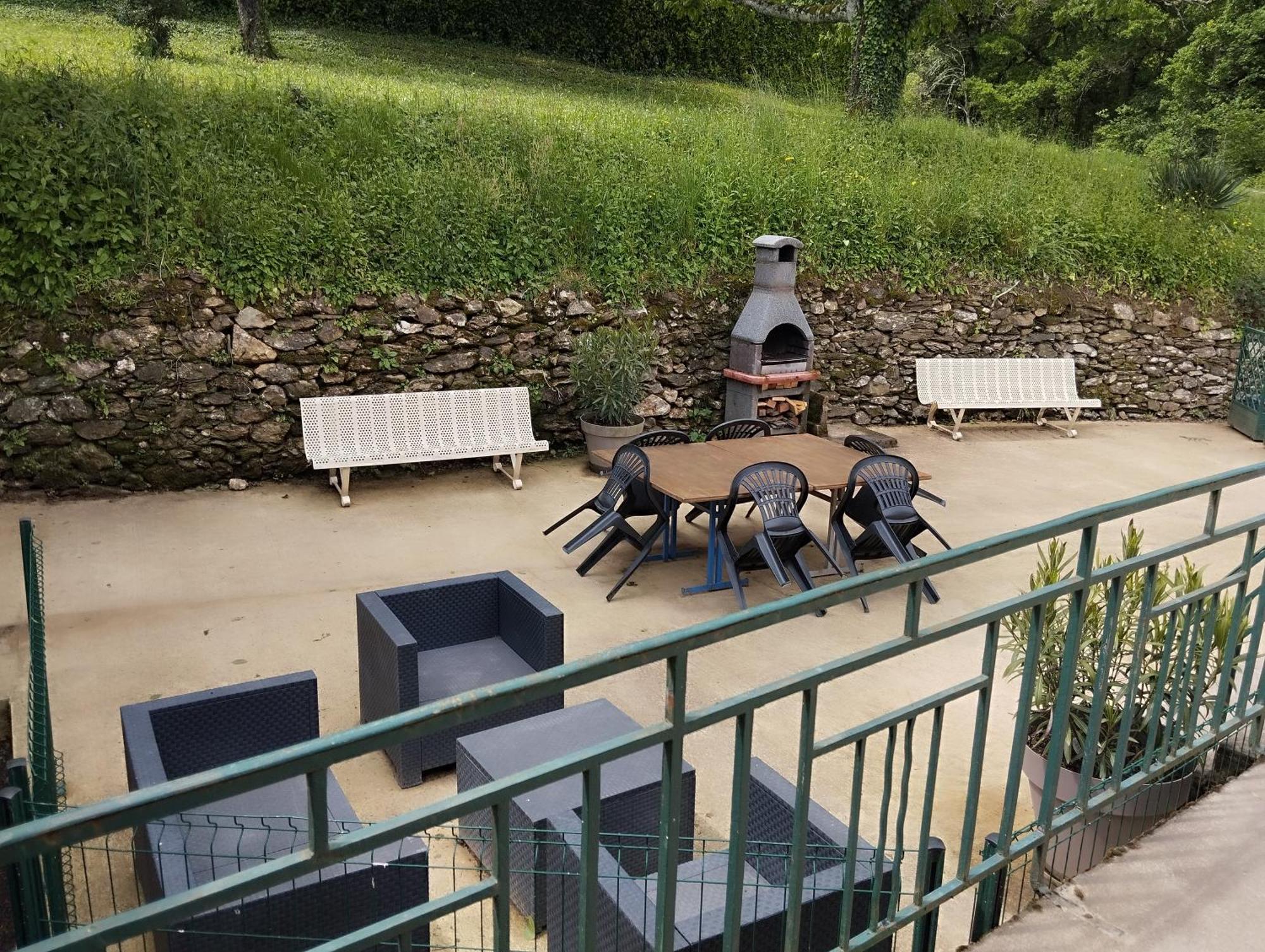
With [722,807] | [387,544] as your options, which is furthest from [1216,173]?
[722,807]

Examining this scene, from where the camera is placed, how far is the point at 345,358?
895cm

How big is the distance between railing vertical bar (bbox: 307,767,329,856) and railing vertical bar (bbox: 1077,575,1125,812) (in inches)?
81.4

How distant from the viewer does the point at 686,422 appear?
34.5 feet

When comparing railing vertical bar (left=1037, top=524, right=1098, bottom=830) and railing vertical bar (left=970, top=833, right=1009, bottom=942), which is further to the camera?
railing vertical bar (left=970, top=833, right=1009, bottom=942)

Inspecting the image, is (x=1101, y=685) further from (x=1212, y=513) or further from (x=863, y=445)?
(x=863, y=445)

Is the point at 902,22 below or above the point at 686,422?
above

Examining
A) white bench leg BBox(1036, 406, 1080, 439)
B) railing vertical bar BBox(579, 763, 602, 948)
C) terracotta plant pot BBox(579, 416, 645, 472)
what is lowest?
white bench leg BBox(1036, 406, 1080, 439)

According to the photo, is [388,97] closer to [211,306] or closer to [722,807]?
[211,306]

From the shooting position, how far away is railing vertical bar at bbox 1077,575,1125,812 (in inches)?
110

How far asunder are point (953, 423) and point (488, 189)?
544cm

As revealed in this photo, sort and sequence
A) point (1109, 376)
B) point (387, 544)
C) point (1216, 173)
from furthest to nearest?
point (1216, 173) < point (1109, 376) < point (387, 544)

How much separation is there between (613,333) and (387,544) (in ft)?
10.3

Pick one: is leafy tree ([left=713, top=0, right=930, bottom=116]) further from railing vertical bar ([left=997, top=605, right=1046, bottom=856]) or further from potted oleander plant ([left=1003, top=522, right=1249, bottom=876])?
railing vertical bar ([left=997, top=605, right=1046, bottom=856])

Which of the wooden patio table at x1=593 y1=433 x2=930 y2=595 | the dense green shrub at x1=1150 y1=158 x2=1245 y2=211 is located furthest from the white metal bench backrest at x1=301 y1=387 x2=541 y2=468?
the dense green shrub at x1=1150 y1=158 x2=1245 y2=211
